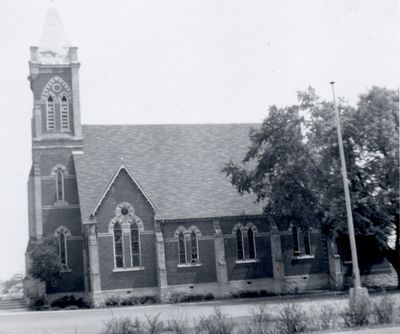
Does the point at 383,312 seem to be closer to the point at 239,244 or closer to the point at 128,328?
the point at 128,328

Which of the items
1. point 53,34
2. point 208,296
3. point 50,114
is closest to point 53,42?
point 53,34

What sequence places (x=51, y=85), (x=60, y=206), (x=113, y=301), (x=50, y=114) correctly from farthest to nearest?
(x=51, y=85)
(x=50, y=114)
(x=60, y=206)
(x=113, y=301)

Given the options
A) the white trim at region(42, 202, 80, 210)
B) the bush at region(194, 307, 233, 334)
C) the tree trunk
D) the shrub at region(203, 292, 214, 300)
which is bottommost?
Result: the shrub at region(203, 292, 214, 300)

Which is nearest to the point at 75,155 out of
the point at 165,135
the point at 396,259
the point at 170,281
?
the point at 165,135

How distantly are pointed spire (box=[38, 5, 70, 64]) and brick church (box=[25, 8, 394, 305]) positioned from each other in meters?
0.08

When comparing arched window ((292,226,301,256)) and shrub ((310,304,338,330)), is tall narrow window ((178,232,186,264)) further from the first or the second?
shrub ((310,304,338,330))

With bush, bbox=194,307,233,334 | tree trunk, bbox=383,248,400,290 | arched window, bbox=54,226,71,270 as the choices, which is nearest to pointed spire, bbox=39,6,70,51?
arched window, bbox=54,226,71,270

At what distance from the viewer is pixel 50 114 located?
4550 cm

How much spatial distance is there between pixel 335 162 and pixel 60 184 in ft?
72.1

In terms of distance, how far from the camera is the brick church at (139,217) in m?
41.0

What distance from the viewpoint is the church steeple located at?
45.0 m

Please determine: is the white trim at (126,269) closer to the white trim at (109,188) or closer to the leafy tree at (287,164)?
the white trim at (109,188)

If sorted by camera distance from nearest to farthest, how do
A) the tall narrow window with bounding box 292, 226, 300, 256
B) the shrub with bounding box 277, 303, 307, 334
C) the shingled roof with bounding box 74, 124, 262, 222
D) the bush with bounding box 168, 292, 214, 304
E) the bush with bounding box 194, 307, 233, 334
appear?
the bush with bounding box 194, 307, 233, 334
the shrub with bounding box 277, 303, 307, 334
the bush with bounding box 168, 292, 214, 304
the shingled roof with bounding box 74, 124, 262, 222
the tall narrow window with bounding box 292, 226, 300, 256

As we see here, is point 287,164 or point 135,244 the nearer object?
point 287,164
